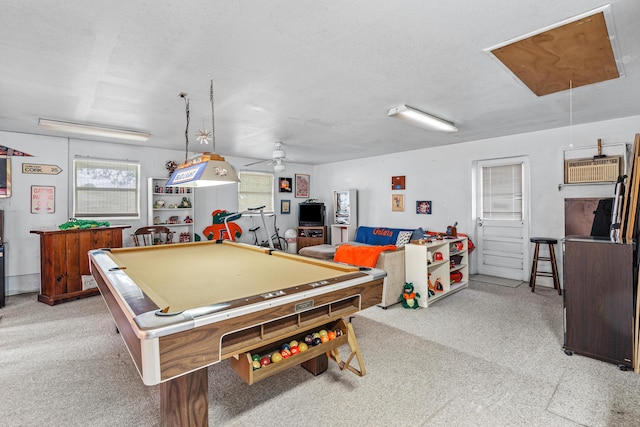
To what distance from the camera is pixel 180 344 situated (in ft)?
4.21

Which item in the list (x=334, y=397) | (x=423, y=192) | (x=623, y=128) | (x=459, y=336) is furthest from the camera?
(x=423, y=192)

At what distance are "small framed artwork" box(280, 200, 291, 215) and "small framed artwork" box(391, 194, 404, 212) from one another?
2761 mm

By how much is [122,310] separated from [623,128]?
19.7 feet

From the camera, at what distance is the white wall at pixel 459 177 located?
14.8 feet

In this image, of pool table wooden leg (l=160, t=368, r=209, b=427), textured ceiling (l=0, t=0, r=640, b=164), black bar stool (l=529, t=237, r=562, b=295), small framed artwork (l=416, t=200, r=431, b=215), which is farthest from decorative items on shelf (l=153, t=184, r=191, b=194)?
black bar stool (l=529, t=237, r=562, b=295)

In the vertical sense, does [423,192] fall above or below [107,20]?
below

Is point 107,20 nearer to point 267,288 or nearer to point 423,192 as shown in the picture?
point 267,288

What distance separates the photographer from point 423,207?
249 inches

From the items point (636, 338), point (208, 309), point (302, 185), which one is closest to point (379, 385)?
Result: point (208, 309)

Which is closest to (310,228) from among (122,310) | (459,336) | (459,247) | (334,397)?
(459,247)

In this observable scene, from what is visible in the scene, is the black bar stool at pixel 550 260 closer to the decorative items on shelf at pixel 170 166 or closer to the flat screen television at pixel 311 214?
the flat screen television at pixel 311 214

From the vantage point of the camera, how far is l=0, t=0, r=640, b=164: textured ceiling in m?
1.84

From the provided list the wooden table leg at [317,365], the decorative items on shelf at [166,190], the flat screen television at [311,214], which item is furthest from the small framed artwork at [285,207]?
the wooden table leg at [317,365]

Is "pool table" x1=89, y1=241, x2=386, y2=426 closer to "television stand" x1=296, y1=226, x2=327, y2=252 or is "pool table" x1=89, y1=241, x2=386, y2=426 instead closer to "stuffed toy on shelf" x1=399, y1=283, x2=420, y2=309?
"stuffed toy on shelf" x1=399, y1=283, x2=420, y2=309
